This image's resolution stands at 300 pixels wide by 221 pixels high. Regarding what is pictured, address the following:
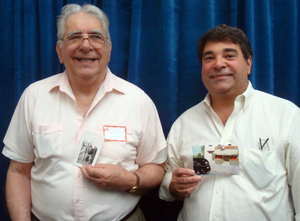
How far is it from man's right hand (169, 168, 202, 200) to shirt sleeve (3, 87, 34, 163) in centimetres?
88

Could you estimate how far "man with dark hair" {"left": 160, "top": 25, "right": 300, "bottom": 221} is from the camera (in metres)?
1.28

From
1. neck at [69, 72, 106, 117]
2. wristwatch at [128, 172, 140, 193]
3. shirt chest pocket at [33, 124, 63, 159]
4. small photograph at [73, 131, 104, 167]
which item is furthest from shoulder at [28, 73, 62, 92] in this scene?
wristwatch at [128, 172, 140, 193]

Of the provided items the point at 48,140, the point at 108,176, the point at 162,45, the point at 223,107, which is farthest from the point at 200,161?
the point at 162,45

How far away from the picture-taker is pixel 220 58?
1435 mm

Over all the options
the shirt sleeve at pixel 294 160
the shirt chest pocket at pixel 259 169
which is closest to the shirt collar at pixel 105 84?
the shirt chest pocket at pixel 259 169

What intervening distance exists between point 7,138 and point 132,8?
4.21ft

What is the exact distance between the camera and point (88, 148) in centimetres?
133

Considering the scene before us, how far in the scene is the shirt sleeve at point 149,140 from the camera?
4.98 ft

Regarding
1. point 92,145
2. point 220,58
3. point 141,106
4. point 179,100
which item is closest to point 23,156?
point 92,145

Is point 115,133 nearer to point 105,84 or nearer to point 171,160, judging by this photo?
point 105,84

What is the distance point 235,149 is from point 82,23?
3.70 feet

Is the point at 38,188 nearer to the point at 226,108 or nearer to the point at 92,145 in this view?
the point at 92,145

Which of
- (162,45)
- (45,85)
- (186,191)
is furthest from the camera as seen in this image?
(162,45)

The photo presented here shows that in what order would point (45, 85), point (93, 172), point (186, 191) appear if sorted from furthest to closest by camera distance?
1. point (45, 85)
2. point (186, 191)
3. point (93, 172)
